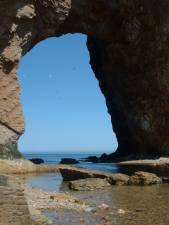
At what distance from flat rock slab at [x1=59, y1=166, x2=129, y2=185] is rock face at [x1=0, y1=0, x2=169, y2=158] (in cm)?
1082

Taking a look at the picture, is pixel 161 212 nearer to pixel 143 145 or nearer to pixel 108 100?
pixel 143 145

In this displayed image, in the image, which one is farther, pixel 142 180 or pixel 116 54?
pixel 116 54

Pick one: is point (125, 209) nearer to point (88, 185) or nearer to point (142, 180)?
point (88, 185)

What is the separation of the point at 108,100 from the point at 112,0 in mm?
22973

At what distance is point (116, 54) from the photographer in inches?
2229

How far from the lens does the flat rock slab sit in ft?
77.7

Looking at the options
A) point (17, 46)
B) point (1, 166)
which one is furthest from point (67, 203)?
point (17, 46)

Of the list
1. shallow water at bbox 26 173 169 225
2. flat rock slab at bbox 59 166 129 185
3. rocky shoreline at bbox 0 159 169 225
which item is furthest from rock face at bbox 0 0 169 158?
shallow water at bbox 26 173 169 225

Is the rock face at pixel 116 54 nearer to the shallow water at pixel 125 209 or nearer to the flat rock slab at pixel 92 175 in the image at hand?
the flat rock slab at pixel 92 175

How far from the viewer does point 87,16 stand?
49.0m

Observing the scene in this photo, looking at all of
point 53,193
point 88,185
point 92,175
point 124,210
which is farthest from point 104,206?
point 92,175

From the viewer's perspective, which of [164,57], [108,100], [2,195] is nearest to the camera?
[2,195]

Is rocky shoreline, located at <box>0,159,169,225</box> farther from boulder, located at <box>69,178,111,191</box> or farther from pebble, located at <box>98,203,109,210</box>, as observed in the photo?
pebble, located at <box>98,203,109,210</box>

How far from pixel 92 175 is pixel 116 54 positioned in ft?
111
